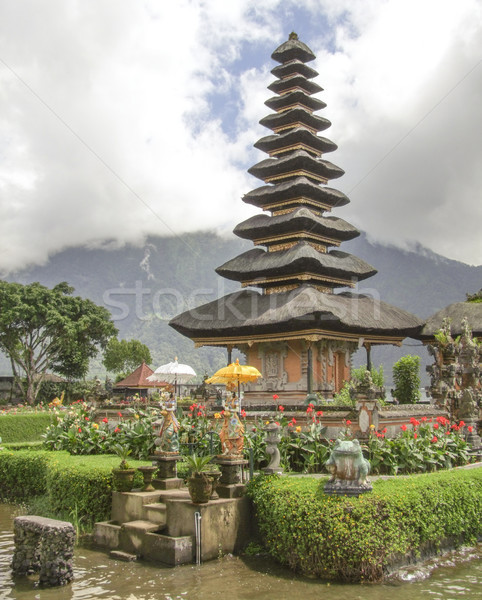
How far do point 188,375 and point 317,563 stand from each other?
49.8 feet

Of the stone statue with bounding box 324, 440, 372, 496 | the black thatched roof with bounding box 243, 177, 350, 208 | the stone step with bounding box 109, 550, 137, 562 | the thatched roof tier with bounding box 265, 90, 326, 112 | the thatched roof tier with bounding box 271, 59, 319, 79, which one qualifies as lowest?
the stone step with bounding box 109, 550, 137, 562

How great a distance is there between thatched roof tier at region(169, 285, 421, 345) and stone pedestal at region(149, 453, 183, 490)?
12.0 m

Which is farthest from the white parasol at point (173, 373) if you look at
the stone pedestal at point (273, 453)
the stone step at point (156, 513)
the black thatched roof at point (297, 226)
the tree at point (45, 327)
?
the tree at point (45, 327)

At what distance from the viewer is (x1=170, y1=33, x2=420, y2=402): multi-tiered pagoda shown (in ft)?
80.8

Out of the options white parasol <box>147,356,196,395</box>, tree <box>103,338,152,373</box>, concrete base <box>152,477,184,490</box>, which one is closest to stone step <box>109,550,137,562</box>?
concrete base <box>152,477,184,490</box>

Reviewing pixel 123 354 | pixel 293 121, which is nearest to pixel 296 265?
pixel 293 121

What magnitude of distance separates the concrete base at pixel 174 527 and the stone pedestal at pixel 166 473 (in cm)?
47

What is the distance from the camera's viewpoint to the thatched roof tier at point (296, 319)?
23500 mm

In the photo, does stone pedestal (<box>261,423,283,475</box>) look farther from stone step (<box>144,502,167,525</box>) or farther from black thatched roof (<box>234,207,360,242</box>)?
black thatched roof (<box>234,207,360,242</box>)

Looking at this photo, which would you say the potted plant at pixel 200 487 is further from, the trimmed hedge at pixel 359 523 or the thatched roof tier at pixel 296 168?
the thatched roof tier at pixel 296 168

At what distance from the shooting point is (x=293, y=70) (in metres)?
31.8

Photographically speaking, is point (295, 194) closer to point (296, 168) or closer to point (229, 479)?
point (296, 168)

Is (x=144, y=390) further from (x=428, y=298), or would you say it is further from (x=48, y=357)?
(x=428, y=298)

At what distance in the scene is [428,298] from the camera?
549 feet
